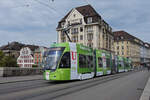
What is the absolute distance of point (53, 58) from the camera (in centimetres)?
1449

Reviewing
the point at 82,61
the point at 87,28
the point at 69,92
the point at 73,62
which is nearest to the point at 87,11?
the point at 87,28

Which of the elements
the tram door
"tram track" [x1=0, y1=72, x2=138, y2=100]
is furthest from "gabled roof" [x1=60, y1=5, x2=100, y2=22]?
"tram track" [x1=0, y1=72, x2=138, y2=100]

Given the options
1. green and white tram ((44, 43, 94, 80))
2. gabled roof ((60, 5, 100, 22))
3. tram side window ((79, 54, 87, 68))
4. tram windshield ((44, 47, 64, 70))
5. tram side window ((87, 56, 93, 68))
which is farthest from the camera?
gabled roof ((60, 5, 100, 22))

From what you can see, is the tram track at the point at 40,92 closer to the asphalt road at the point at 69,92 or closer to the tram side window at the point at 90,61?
the asphalt road at the point at 69,92

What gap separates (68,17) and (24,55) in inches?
1975

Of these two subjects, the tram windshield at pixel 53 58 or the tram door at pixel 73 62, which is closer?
the tram windshield at pixel 53 58

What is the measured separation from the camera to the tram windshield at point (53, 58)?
14297 mm

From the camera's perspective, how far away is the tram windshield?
14.3 metres

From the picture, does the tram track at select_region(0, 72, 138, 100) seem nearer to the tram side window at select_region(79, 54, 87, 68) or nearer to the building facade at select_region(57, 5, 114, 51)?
the tram side window at select_region(79, 54, 87, 68)

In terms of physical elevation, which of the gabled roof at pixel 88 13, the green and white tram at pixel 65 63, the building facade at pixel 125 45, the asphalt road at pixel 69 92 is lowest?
the asphalt road at pixel 69 92

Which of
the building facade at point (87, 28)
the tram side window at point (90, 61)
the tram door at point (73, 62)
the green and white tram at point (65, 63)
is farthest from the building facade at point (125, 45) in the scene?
the tram door at point (73, 62)

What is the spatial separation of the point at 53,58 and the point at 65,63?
112 cm

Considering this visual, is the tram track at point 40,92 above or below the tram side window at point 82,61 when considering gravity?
below

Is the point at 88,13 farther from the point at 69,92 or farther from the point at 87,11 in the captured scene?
the point at 69,92
